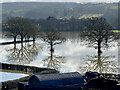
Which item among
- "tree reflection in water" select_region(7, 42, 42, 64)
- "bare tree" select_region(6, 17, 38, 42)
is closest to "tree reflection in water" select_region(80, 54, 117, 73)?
"tree reflection in water" select_region(7, 42, 42, 64)

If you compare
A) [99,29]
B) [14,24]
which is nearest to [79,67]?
[99,29]

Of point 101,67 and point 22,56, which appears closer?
point 101,67

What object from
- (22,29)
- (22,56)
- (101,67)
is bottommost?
(101,67)

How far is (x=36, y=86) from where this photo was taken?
3080 cm

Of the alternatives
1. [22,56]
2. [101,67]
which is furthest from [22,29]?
[101,67]

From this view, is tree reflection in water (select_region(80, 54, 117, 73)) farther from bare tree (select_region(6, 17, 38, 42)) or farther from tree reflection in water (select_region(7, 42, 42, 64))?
bare tree (select_region(6, 17, 38, 42))

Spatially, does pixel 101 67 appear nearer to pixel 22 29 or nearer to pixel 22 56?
pixel 22 56

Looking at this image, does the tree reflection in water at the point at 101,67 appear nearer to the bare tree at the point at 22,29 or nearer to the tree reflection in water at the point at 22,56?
the tree reflection in water at the point at 22,56

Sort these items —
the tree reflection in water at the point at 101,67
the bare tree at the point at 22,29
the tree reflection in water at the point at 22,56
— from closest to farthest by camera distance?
the tree reflection in water at the point at 101,67 < the tree reflection in water at the point at 22,56 < the bare tree at the point at 22,29

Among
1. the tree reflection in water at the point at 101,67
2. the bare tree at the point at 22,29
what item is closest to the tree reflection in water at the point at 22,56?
the tree reflection in water at the point at 101,67

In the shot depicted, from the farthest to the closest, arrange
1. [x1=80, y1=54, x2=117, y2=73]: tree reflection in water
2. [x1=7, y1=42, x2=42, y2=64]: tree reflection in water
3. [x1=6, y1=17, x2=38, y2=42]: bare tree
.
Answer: [x1=6, y1=17, x2=38, y2=42]: bare tree < [x1=7, y1=42, x2=42, y2=64]: tree reflection in water < [x1=80, y1=54, x2=117, y2=73]: tree reflection in water

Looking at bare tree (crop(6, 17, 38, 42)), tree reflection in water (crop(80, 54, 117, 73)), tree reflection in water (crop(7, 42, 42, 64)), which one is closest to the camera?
tree reflection in water (crop(80, 54, 117, 73))

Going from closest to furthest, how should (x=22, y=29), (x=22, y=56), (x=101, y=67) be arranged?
(x=101, y=67) < (x=22, y=56) < (x=22, y=29)

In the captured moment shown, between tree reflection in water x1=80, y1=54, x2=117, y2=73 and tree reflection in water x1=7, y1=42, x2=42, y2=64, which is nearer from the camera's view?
tree reflection in water x1=80, y1=54, x2=117, y2=73
